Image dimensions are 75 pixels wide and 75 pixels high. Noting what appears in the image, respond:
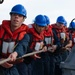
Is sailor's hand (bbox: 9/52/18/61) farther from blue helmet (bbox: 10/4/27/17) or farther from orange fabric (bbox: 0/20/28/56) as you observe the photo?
blue helmet (bbox: 10/4/27/17)

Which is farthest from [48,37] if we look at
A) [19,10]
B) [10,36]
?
[10,36]

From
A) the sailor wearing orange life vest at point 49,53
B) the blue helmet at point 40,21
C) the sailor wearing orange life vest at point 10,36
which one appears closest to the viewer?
the sailor wearing orange life vest at point 10,36

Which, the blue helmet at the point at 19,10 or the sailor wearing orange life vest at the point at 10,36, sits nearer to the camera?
the sailor wearing orange life vest at the point at 10,36

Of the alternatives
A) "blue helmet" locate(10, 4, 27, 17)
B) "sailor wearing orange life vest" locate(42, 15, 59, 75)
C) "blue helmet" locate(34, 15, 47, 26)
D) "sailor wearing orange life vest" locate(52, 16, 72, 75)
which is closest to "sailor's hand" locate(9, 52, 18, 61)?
"blue helmet" locate(10, 4, 27, 17)

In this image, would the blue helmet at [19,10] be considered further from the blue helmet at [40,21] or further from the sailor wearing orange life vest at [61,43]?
the sailor wearing orange life vest at [61,43]

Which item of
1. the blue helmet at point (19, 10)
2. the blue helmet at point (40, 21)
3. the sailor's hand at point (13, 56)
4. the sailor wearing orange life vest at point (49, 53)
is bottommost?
the sailor wearing orange life vest at point (49, 53)

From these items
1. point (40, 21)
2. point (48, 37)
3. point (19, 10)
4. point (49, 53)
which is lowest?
point (49, 53)

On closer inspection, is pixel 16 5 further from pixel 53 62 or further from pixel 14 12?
pixel 53 62

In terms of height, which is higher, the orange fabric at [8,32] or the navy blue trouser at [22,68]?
the orange fabric at [8,32]

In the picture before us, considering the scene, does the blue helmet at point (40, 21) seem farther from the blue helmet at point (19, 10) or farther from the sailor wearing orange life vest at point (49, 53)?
the blue helmet at point (19, 10)

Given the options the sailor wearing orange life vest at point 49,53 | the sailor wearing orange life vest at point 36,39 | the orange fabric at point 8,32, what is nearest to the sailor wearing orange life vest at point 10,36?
the orange fabric at point 8,32

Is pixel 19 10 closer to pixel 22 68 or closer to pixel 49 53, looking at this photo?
pixel 22 68

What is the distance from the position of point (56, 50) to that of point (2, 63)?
5502 millimetres

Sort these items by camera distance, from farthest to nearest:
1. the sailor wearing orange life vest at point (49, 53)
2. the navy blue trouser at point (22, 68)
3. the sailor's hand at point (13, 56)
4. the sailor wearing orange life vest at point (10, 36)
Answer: the sailor wearing orange life vest at point (49, 53)
the navy blue trouser at point (22, 68)
the sailor wearing orange life vest at point (10, 36)
the sailor's hand at point (13, 56)
